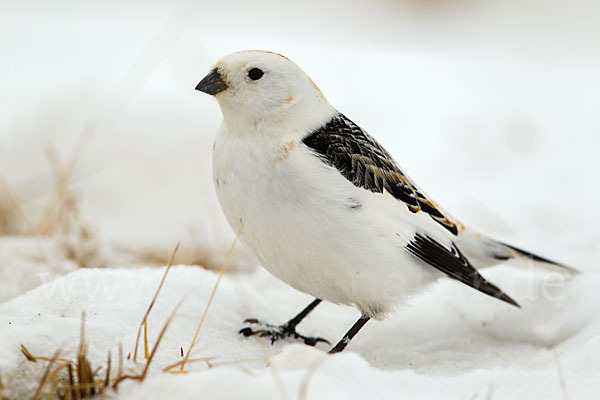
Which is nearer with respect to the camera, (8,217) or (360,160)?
(360,160)

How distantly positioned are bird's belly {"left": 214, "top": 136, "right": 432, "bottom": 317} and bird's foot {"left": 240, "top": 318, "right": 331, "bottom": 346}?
0.36 m

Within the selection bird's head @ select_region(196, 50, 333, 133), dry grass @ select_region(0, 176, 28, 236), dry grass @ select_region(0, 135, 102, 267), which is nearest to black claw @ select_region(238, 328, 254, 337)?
bird's head @ select_region(196, 50, 333, 133)

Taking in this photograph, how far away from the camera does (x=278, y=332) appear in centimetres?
310

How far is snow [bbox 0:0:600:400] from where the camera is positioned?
236 centimetres

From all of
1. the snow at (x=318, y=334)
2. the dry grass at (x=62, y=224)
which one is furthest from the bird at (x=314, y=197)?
the dry grass at (x=62, y=224)

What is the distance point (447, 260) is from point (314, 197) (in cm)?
72

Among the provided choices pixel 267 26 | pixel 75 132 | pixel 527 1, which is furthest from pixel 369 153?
pixel 527 1

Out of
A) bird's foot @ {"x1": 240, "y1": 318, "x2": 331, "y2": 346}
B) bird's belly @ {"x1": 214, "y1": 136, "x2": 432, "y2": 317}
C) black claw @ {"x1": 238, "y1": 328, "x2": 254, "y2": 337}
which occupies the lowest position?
bird's foot @ {"x1": 240, "y1": 318, "x2": 331, "y2": 346}

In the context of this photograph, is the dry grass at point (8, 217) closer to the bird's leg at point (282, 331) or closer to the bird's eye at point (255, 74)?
the bird's leg at point (282, 331)

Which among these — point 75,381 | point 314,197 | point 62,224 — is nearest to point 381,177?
point 314,197

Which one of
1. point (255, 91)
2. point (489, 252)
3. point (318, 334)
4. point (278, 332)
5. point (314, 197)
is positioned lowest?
Answer: point (318, 334)

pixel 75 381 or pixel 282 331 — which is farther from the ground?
pixel 75 381

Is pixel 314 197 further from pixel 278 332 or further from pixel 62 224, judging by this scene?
pixel 62 224

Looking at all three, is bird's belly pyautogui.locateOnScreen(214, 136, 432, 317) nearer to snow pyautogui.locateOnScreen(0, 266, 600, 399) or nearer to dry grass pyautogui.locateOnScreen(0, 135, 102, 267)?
snow pyautogui.locateOnScreen(0, 266, 600, 399)
